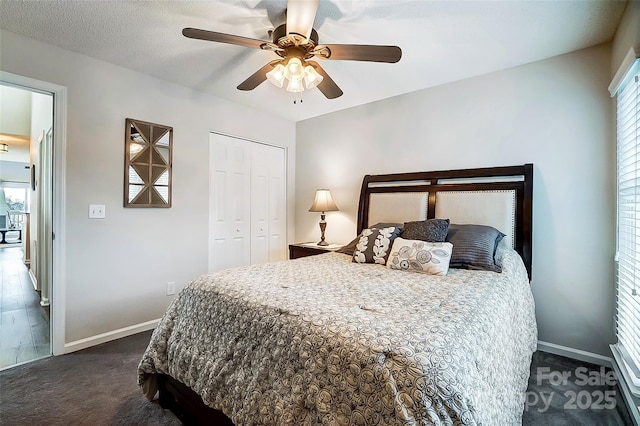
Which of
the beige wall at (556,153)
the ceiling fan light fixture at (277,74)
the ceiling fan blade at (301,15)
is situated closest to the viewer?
the ceiling fan blade at (301,15)

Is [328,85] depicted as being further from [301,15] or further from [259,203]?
[259,203]

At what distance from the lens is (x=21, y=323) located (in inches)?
117

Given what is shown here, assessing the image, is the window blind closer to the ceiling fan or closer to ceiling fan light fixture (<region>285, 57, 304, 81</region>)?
the ceiling fan

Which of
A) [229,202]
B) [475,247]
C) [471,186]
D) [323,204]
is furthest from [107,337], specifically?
[471,186]

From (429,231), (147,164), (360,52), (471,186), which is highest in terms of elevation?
(360,52)

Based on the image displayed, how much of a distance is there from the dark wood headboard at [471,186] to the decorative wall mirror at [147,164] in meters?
2.14

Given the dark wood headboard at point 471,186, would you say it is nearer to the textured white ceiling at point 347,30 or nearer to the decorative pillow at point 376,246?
the decorative pillow at point 376,246

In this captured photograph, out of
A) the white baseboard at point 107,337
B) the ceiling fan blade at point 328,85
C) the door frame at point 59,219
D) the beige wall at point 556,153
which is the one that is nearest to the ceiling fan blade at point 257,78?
the ceiling fan blade at point 328,85

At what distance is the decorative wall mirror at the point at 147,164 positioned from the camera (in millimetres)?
2740

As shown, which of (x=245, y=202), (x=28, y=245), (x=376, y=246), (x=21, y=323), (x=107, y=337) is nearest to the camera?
(x=376, y=246)

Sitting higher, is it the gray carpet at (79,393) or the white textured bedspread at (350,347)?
the white textured bedspread at (350,347)

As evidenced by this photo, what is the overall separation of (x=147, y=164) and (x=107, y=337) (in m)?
1.61

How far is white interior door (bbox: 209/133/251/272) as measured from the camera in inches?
135

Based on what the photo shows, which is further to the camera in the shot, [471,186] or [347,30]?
[471,186]
